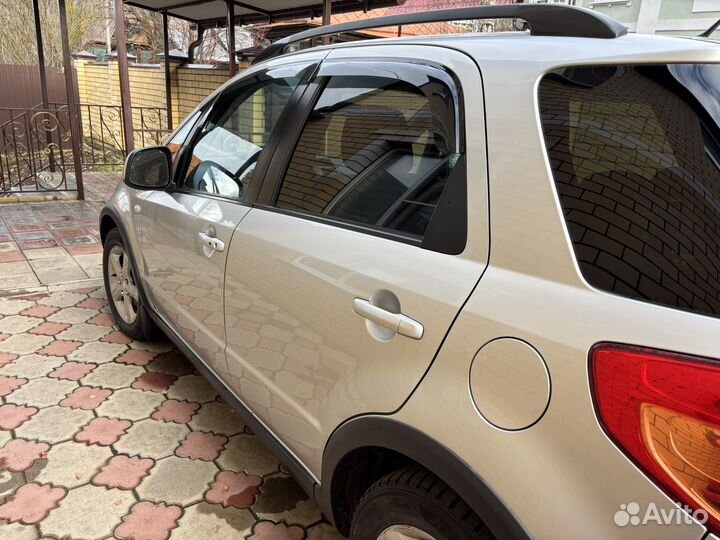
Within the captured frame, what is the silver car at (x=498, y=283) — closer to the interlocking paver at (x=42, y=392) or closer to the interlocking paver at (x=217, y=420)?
the interlocking paver at (x=217, y=420)

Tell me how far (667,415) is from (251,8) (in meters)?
8.30

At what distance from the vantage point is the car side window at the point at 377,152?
1413 millimetres

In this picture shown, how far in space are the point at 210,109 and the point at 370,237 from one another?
150 cm

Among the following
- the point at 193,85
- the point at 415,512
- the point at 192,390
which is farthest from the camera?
the point at 193,85

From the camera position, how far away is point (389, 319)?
1.32m

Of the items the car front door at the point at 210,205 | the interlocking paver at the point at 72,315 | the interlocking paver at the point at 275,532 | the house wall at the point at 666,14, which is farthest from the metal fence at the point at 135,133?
the house wall at the point at 666,14

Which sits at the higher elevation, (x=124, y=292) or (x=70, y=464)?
(x=124, y=292)

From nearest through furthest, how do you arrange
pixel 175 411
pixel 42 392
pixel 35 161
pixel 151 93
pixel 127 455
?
1. pixel 127 455
2. pixel 175 411
3. pixel 42 392
4. pixel 35 161
5. pixel 151 93

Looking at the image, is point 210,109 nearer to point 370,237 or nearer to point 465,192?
point 370,237

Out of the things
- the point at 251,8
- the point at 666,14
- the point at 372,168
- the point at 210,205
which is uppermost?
the point at 666,14

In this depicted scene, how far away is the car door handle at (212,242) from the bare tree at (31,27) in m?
17.6

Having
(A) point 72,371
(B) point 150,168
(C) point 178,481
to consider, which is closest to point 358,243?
(C) point 178,481

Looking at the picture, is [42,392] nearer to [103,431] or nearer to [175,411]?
[103,431]

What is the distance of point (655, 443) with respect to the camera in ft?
2.90
